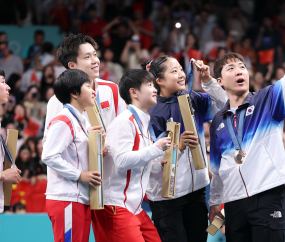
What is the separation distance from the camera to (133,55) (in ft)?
30.9

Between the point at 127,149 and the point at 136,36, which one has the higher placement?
the point at 136,36

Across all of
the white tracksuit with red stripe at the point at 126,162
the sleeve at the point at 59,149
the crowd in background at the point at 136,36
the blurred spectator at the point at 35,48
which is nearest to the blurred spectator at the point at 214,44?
the crowd in background at the point at 136,36

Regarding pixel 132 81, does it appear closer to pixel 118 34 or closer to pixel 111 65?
pixel 111 65

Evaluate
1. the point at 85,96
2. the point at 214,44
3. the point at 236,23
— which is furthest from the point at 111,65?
the point at 85,96

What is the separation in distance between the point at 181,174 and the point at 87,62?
1242 mm

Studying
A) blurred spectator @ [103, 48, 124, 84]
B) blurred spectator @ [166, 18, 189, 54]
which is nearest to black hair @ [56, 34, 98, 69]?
blurred spectator @ [103, 48, 124, 84]

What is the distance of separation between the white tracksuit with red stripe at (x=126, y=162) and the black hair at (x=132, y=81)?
0.24 meters

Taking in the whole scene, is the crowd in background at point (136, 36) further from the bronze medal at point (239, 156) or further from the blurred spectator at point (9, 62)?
the bronze medal at point (239, 156)

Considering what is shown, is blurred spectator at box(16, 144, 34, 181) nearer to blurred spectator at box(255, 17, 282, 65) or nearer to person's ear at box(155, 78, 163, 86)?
person's ear at box(155, 78, 163, 86)

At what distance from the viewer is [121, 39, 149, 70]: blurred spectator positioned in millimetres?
9391

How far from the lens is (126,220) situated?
10.5 feet

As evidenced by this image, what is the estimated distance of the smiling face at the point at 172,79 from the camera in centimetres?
A: 393

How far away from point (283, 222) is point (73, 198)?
1518 mm

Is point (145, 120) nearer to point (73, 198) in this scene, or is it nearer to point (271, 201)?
point (73, 198)
